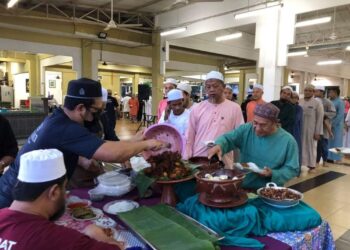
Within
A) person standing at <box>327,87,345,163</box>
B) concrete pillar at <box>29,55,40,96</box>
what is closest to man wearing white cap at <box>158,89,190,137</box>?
person standing at <box>327,87,345,163</box>

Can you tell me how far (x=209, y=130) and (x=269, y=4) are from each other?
A: 15.5 feet

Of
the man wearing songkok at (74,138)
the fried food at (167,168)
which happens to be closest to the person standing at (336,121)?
the fried food at (167,168)

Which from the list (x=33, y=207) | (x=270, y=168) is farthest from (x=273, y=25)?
(x=33, y=207)

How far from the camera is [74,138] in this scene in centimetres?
138

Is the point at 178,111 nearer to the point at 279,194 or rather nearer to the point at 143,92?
the point at 279,194

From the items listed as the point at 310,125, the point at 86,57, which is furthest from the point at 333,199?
the point at 86,57

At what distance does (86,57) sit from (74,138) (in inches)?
336

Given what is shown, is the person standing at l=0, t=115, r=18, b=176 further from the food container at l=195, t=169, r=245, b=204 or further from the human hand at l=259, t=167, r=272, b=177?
the human hand at l=259, t=167, r=272, b=177

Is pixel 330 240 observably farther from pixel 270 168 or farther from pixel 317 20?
pixel 317 20

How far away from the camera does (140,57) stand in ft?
35.0

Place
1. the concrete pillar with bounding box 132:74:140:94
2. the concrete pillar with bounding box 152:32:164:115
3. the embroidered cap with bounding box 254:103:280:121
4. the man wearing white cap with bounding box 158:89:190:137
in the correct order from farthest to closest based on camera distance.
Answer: the concrete pillar with bounding box 132:74:140:94 → the concrete pillar with bounding box 152:32:164:115 → the man wearing white cap with bounding box 158:89:190:137 → the embroidered cap with bounding box 254:103:280:121

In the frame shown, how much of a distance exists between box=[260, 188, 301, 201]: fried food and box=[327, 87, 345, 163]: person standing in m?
5.20

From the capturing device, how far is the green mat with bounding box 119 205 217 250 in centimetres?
113

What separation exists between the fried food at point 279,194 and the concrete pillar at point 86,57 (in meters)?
8.56
